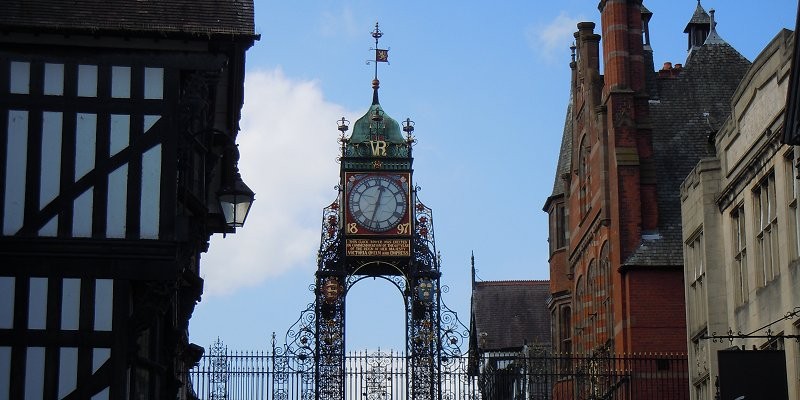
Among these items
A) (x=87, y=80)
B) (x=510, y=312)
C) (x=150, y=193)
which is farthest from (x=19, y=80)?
(x=510, y=312)

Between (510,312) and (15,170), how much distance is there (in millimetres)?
44696

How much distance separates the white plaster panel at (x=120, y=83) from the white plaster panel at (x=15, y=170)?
1219 mm

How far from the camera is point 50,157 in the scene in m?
20.0

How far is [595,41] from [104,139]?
74.1 feet

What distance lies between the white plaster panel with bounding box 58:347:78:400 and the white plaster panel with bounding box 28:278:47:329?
469mm

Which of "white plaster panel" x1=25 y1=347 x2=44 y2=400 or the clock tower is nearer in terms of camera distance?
"white plaster panel" x1=25 y1=347 x2=44 y2=400

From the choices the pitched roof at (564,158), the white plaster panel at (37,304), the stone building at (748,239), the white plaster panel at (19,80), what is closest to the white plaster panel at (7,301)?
the white plaster panel at (37,304)

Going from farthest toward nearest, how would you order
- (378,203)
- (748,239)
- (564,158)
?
(564,158), (378,203), (748,239)

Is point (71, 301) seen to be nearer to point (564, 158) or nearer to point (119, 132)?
point (119, 132)

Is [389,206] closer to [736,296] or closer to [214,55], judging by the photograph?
[736,296]

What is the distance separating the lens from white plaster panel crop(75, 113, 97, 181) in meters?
20.0

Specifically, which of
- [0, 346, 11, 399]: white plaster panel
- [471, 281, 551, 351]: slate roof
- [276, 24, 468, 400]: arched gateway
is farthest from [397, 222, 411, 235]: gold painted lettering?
[471, 281, 551, 351]: slate roof

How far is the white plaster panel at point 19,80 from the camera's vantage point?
66.0 feet

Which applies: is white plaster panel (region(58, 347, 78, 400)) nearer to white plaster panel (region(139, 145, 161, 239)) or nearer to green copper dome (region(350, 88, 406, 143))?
white plaster panel (region(139, 145, 161, 239))
